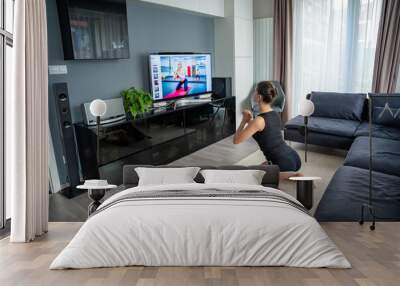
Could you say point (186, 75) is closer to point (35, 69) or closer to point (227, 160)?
point (227, 160)

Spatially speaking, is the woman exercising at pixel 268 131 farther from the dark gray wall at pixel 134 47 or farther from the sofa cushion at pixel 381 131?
the dark gray wall at pixel 134 47

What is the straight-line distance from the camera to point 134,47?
4762 millimetres

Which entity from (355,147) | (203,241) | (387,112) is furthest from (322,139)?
(203,241)

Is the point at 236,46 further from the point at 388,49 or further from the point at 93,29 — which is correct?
the point at 93,29

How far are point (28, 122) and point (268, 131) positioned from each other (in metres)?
1.91

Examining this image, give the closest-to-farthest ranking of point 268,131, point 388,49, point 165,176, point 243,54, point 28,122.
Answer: point 28,122
point 165,176
point 268,131
point 388,49
point 243,54

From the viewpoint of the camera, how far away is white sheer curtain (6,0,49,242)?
7.66ft

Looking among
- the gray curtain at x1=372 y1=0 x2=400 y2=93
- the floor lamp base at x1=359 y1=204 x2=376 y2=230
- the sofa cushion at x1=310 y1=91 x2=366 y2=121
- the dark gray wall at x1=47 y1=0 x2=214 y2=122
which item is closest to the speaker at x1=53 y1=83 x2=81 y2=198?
the dark gray wall at x1=47 y1=0 x2=214 y2=122

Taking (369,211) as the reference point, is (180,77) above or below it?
above

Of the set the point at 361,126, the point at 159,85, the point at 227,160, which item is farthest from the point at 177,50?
the point at 361,126

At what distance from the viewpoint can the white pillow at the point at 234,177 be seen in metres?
2.72

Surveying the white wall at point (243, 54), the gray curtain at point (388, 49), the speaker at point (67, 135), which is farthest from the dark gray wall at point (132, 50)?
the gray curtain at point (388, 49)

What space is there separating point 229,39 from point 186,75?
1183mm

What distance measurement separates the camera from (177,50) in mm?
5551
